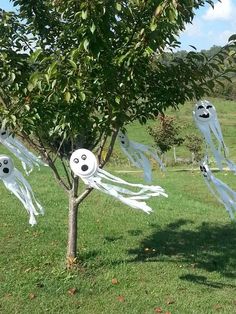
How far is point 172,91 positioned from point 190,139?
76.1ft

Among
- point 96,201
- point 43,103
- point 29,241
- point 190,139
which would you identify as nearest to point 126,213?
point 96,201

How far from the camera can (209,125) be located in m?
5.10

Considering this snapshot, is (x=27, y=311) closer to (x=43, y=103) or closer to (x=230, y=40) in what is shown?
(x=43, y=103)

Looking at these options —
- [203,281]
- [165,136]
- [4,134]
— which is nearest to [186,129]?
[165,136]

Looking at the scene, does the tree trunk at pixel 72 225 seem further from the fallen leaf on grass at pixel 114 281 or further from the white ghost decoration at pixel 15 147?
the white ghost decoration at pixel 15 147

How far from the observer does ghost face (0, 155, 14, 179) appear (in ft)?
17.1

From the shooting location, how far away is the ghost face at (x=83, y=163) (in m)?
4.47

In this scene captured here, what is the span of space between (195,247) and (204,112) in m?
2.94

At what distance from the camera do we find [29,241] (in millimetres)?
7430

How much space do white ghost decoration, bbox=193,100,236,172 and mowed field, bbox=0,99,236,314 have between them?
63.4 inches

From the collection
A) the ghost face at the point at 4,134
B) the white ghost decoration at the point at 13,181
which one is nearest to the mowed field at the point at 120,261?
the white ghost decoration at the point at 13,181

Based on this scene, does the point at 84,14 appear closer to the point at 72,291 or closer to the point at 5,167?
the point at 5,167

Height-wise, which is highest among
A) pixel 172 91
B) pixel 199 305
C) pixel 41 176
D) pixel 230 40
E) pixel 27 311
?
pixel 230 40

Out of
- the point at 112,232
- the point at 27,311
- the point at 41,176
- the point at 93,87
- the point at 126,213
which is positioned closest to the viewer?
the point at 93,87
